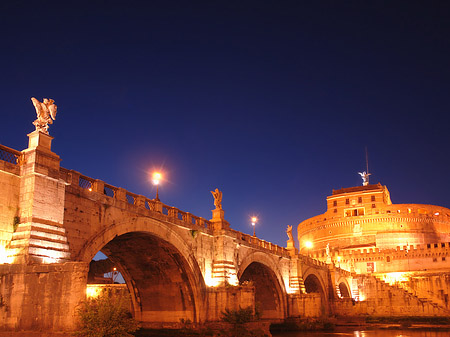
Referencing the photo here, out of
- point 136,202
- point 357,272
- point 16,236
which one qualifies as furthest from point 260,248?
point 357,272

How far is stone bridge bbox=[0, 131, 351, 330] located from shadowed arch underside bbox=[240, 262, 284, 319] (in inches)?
3.7

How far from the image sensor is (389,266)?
70.9 metres

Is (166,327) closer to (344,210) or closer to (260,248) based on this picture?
(260,248)

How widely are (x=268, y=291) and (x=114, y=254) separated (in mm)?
19842

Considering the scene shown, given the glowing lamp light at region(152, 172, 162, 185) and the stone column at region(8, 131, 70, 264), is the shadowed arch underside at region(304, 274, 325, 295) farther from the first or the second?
the stone column at region(8, 131, 70, 264)

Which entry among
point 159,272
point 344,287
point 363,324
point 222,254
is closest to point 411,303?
point 363,324

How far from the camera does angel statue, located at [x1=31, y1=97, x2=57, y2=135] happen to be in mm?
16844

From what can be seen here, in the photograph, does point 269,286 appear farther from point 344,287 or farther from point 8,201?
point 8,201

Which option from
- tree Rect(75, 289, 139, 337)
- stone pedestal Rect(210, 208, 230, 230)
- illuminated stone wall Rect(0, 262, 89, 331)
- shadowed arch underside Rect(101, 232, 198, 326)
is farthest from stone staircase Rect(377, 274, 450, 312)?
illuminated stone wall Rect(0, 262, 89, 331)

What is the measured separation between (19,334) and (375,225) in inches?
3192

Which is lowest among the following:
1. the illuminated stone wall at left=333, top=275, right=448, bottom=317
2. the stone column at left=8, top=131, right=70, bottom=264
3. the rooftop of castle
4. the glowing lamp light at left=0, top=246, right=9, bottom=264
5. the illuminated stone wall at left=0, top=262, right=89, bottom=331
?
the illuminated stone wall at left=333, top=275, right=448, bottom=317

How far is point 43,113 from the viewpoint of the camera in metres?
17.1

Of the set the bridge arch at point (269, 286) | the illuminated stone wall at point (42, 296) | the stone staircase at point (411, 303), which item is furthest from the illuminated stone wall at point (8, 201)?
the stone staircase at point (411, 303)

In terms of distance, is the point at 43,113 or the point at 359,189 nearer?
the point at 43,113
